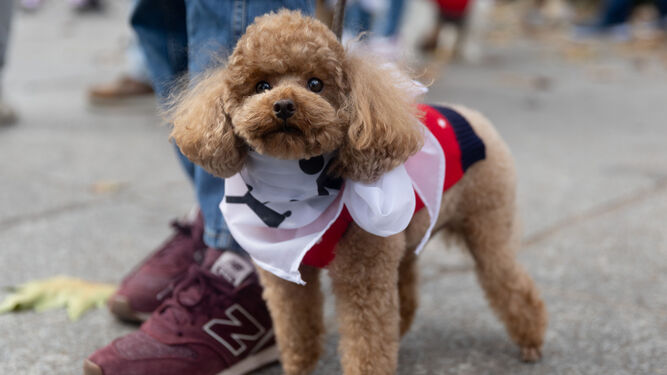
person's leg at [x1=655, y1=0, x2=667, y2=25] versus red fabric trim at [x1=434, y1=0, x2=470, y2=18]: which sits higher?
red fabric trim at [x1=434, y1=0, x2=470, y2=18]

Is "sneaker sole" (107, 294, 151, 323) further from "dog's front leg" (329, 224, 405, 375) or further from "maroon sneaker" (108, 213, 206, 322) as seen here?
"dog's front leg" (329, 224, 405, 375)

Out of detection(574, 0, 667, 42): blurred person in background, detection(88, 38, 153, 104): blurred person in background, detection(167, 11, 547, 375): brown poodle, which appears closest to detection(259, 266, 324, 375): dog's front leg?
detection(167, 11, 547, 375): brown poodle

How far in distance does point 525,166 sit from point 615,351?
218cm

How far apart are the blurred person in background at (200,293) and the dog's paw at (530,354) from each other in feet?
2.54

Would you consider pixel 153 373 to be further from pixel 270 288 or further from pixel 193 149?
pixel 193 149

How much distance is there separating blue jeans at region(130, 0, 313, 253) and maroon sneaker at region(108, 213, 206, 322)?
5.9 inches

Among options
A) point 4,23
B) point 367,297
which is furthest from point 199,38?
point 4,23

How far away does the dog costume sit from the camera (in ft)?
5.21

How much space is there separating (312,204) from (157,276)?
86cm

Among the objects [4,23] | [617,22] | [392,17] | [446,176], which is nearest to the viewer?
[446,176]

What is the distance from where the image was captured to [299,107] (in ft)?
4.78

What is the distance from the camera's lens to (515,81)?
6.83 m

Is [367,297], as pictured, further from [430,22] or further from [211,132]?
[430,22]

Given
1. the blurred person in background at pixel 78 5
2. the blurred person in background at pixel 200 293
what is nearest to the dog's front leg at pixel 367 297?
the blurred person in background at pixel 200 293
